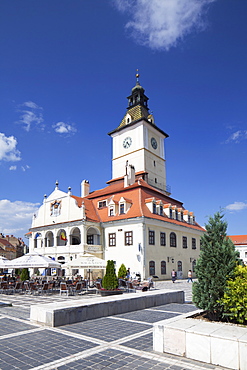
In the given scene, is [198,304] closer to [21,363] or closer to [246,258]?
[21,363]

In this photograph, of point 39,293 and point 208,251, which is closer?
point 208,251

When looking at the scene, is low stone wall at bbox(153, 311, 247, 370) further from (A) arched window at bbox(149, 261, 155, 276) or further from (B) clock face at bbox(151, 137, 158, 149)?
(B) clock face at bbox(151, 137, 158, 149)

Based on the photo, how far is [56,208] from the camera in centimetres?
3847

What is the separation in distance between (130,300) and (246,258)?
78770 mm

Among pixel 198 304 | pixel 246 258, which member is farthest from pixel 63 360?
pixel 246 258

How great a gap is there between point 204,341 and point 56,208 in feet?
112

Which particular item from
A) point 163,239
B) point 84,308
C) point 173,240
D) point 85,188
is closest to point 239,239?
point 173,240

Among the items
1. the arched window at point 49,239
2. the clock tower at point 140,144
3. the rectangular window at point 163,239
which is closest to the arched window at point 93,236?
the arched window at point 49,239

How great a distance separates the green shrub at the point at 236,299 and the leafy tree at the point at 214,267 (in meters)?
0.22

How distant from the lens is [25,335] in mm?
8109

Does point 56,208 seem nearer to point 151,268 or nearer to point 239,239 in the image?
point 151,268

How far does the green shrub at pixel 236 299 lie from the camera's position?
6742 mm

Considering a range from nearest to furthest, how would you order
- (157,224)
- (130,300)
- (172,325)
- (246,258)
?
(172,325) < (130,300) < (157,224) < (246,258)

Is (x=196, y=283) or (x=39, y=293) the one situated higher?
(x=196, y=283)
